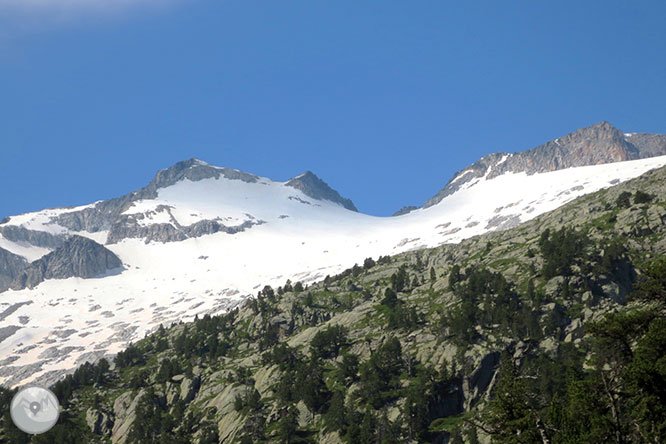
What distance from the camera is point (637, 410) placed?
6072 cm

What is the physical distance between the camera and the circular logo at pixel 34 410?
16250cm

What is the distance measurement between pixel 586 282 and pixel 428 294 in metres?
51.7

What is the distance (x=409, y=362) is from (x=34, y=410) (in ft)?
365

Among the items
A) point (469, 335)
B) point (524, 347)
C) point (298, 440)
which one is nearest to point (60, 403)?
point (298, 440)

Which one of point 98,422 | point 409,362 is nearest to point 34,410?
point 98,422

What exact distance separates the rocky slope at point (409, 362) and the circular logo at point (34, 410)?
12.9 feet

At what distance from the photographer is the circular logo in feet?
533

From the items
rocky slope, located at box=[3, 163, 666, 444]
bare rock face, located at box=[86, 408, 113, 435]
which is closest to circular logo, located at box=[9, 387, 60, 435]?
rocky slope, located at box=[3, 163, 666, 444]

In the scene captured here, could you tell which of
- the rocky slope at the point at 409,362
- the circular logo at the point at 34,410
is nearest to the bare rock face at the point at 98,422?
the rocky slope at the point at 409,362

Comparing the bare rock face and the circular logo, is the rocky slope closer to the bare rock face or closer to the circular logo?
the bare rock face

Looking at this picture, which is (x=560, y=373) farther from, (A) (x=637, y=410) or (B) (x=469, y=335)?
(A) (x=637, y=410)

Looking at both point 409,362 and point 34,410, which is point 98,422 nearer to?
point 34,410

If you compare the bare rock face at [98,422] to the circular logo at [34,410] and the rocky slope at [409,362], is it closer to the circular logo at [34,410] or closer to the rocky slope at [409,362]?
the rocky slope at [409,362]

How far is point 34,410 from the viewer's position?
576ft
